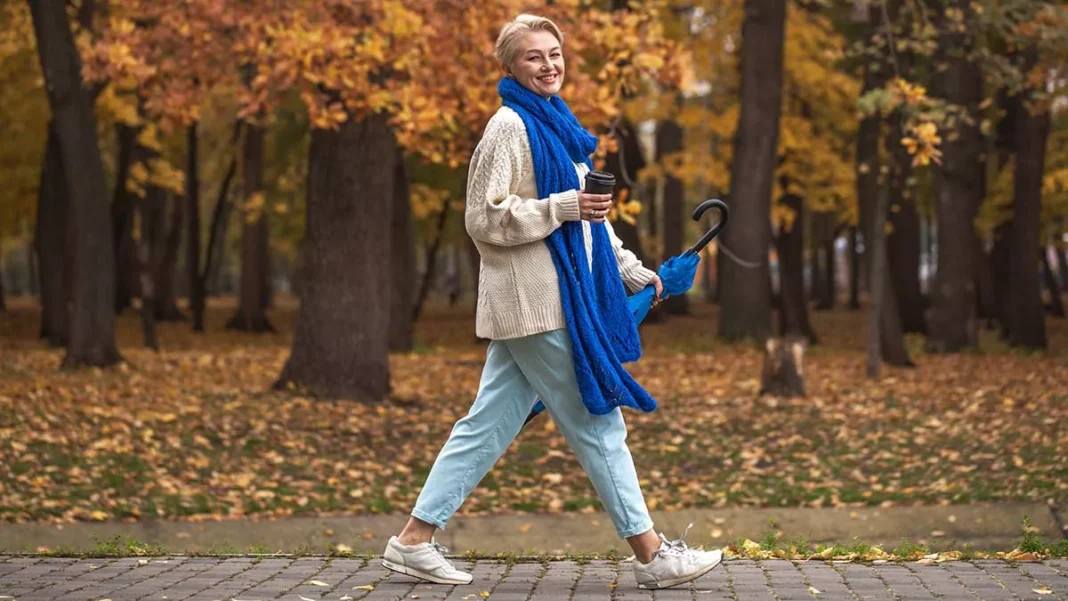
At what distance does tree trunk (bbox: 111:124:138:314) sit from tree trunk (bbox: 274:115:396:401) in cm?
736

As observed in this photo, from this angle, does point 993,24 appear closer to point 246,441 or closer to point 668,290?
point 246,441

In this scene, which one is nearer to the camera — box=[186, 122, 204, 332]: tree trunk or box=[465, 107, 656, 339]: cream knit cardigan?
box=[465, 107, 656, 339]: cream knit cardigan

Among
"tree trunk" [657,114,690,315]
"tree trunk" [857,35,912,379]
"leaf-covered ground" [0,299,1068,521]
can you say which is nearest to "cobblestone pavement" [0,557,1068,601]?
"leaf-covered ground" [0,299,1068,521]

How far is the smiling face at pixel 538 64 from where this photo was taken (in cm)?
579

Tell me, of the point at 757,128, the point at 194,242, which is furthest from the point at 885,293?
the point at 194,242

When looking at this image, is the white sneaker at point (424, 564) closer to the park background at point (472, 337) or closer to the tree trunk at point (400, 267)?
the park background at point (472, 337)

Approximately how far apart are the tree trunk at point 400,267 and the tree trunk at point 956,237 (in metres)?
7.54

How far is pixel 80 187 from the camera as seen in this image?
712 inches

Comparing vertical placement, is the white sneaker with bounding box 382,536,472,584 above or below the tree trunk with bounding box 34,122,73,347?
below

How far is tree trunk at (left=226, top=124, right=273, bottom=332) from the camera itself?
29.4 meters

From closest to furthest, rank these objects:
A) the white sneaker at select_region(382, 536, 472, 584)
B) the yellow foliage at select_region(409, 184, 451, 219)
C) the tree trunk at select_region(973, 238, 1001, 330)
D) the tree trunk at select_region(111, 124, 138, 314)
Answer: the white sneaker at select_region(382, 536, 472, 584) → the tree trunk at select_region(111, 124, 138, 314) → the yellow foliage at select_region(409, 184, 451, 219) → the tree trunk at select_region(973, 238, 1001, 330)

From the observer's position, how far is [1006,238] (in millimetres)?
29094

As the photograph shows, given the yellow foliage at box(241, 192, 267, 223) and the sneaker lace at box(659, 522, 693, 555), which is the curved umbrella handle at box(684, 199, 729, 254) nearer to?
the sneaker lace at box(659, 522, 693, 555)

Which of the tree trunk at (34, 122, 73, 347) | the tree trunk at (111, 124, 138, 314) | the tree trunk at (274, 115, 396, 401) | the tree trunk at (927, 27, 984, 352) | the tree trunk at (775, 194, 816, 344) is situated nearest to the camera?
the tree trunk at (274, 115, 396, 401)
